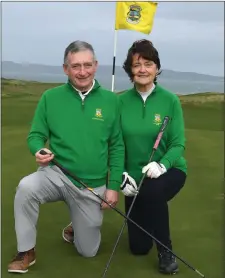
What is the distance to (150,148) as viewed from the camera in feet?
11.0

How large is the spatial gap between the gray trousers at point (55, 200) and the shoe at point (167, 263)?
20.2 inches

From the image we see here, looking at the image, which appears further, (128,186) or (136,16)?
(136,16)

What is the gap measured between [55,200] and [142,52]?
1.20 metres

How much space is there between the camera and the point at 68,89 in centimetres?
334

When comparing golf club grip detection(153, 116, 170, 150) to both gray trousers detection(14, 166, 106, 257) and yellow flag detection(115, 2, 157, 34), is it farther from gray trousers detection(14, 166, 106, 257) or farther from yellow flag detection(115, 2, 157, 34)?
yellow flag detection(115, 2, 157, 34)

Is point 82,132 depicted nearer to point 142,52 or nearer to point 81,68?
point 81,68

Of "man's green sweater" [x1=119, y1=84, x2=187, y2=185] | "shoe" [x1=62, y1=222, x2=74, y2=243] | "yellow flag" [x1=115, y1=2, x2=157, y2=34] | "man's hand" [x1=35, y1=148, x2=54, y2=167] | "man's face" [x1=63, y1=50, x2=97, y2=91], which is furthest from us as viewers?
"yellow flag" [x1=115, y1=2, x2=157, y2=34]

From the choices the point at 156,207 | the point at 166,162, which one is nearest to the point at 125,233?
the point at 156,207

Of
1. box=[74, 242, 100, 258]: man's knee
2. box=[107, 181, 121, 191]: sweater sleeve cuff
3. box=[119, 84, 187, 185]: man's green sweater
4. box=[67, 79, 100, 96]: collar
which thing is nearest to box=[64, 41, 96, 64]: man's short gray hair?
box=[67, 79, 100, 96]: collar

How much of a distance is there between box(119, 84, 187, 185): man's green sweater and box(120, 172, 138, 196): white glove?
0.10 meters

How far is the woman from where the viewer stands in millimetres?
3203

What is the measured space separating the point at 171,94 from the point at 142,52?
38 cm

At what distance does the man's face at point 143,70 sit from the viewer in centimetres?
327

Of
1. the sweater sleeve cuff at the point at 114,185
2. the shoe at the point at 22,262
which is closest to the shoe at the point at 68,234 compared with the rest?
the shoe at the point at 22,262
